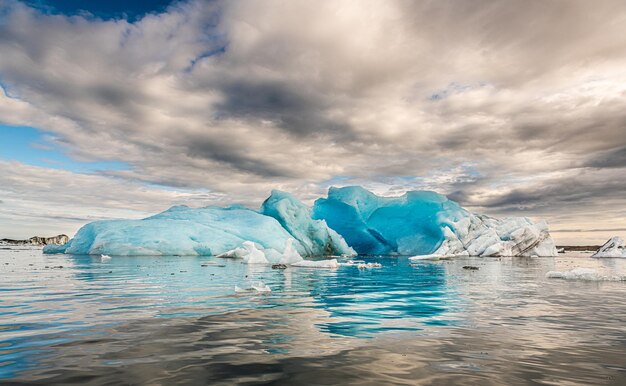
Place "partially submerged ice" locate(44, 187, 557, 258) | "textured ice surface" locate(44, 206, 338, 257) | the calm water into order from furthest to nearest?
"partially submerged ice" locate(44, 187, 557, 258), "textured ice surface" locate(44, 206, 338, 257), the calm water

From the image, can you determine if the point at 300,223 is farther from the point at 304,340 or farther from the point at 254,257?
the point at 304,340

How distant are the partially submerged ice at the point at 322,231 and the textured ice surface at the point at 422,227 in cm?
12

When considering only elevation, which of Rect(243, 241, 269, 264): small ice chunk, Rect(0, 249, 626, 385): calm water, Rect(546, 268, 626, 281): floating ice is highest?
Rect(243, 241, 269, 264): small ice chunk

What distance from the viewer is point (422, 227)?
5691 centimetres

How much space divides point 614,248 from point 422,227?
25.7 meters

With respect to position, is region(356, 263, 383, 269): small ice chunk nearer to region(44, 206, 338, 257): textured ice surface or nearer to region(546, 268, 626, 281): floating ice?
region(546, 268, 626, 281): floating ice

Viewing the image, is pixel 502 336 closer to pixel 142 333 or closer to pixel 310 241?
pixel 142 333

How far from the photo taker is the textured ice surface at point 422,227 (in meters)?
49.3

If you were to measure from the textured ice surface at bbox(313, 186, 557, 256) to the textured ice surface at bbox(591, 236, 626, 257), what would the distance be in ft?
30.9

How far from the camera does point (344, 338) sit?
579cm

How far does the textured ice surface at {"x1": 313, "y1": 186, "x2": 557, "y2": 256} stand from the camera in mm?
49312

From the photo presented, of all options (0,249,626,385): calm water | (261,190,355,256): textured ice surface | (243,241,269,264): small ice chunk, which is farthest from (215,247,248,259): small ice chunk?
(0,249,626,385): calm water

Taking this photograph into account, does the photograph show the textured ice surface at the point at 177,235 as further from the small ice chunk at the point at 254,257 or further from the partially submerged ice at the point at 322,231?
the small ice chunk at the point at 254,257

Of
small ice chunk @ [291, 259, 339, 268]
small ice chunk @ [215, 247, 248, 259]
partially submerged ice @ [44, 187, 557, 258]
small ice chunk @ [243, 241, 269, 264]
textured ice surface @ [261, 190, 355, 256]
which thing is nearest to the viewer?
small ice chunk @ [291, 259, 339, 268]
